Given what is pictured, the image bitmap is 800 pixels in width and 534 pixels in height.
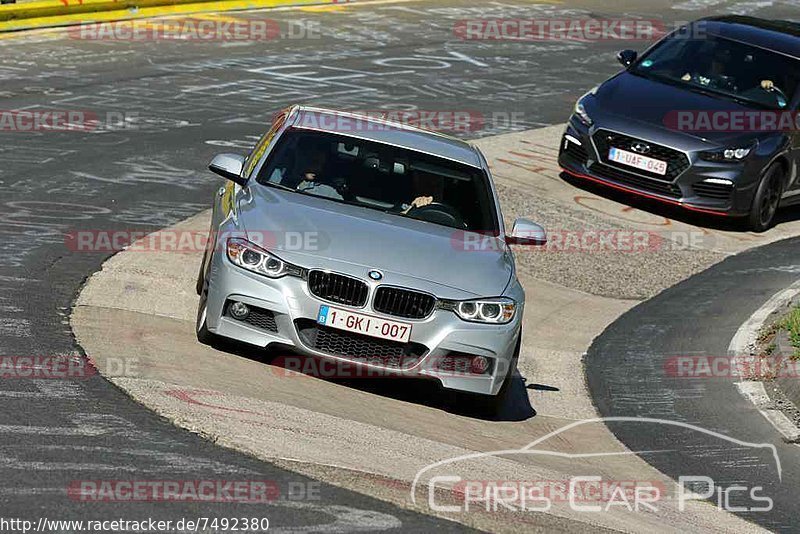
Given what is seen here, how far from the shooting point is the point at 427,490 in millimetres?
6863

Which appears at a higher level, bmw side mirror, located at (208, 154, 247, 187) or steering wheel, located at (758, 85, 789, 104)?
bmw side mirror, located at (208, 154, 247, 187)

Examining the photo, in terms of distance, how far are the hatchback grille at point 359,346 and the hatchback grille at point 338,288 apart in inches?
6.9

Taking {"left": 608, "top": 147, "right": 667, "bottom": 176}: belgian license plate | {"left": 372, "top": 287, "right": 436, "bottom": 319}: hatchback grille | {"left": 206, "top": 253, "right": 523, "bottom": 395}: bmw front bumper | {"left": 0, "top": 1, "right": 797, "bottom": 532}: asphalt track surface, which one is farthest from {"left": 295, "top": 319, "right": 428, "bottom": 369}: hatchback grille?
{"left": 608, "top": 147, "right": 667, "bottom": 176}: belgian license plate

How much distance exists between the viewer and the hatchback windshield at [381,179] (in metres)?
9.44

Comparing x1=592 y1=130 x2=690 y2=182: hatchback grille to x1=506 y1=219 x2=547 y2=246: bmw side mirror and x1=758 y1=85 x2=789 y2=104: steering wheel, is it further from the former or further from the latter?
x1=506 y1=219 x2=547 y2=246: bmw side mirror

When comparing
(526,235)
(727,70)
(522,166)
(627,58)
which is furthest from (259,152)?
(627,58)

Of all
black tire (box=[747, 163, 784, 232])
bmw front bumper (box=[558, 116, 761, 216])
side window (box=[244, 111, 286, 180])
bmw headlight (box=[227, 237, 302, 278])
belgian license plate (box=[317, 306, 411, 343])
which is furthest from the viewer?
black tire (box=[747, 163, 784, 232])

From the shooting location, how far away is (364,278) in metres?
Answer: 8.21

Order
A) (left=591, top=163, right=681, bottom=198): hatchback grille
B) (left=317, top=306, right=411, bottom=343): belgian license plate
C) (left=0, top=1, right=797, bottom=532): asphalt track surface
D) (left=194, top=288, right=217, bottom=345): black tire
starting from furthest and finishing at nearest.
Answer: (left=591, top=163, right=681, bottom=198): hatchback grille, (left=194, top=288, right=217, bottom=345): black tire, (left=317, top=306, right=411, bottom=343): belgian license plate, (left=0, top=1, right=797, bottom=532): asphalt track surface

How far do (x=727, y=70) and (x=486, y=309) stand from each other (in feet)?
29.3

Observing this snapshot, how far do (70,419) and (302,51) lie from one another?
1584 cm

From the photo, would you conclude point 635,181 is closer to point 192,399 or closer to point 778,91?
point 778,91

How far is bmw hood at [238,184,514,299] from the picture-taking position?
831cm

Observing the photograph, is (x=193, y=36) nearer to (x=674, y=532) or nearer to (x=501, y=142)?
(x=501, y=142)
